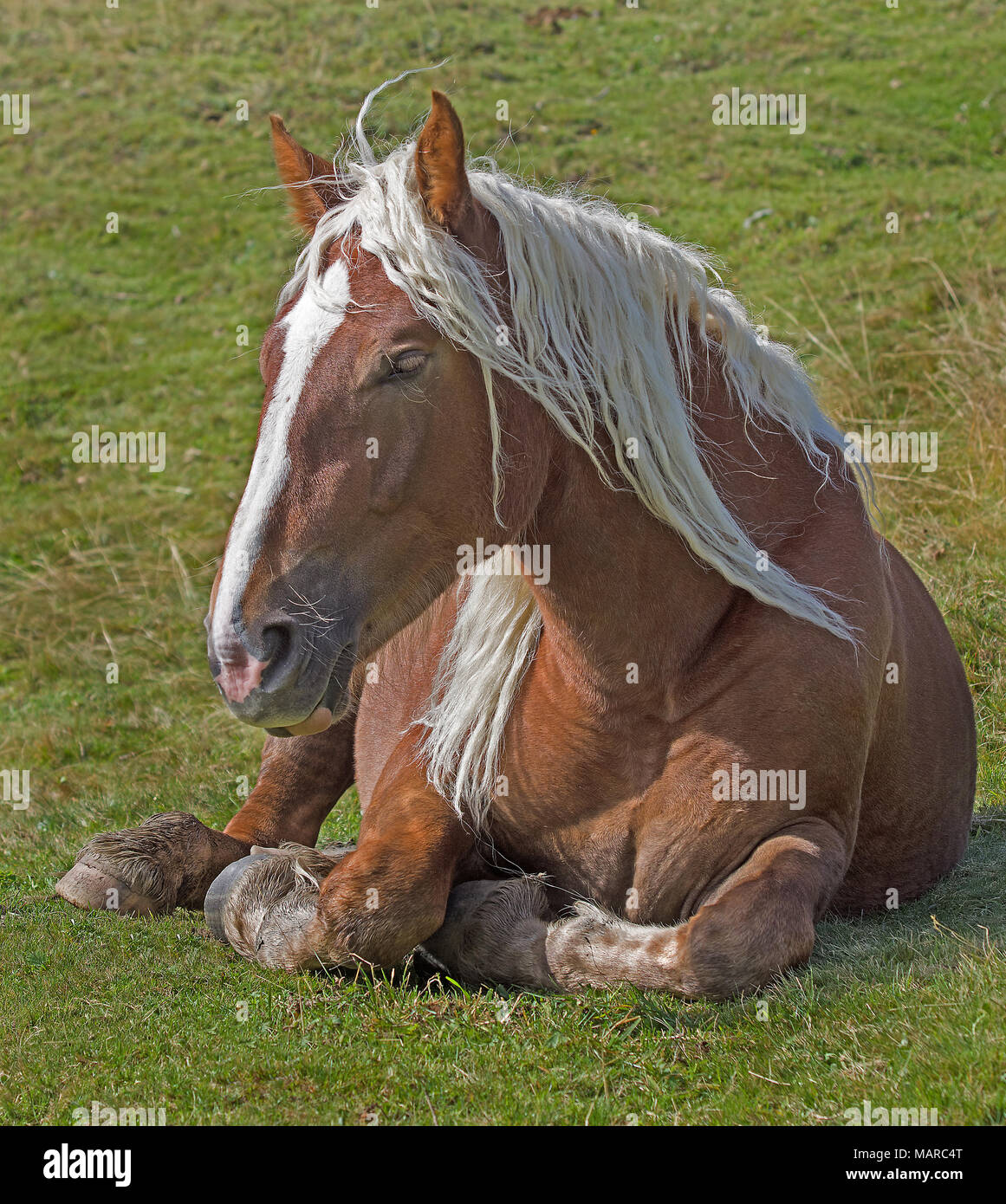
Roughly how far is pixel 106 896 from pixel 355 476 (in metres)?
2.54

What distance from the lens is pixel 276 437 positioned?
10.3ft

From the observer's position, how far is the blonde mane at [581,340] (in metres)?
3.29

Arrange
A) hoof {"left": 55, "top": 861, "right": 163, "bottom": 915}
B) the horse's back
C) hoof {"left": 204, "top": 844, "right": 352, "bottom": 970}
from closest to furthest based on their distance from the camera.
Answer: hoof {"left": 204, "top": 844, "right": 352, "bottom": 970}, the horse's back, hoof {"left": 55, "top": 861, "right": 163, "bottom": 915}

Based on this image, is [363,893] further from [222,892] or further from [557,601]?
[557,601]

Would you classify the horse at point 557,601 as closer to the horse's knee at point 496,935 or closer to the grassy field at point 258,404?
the horse's knee at point 496,935

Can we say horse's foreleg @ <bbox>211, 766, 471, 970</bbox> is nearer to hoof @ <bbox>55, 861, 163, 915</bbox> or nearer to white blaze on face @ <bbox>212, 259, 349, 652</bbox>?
hoof @ <bbox>55, 861, 163, 915</bbox>

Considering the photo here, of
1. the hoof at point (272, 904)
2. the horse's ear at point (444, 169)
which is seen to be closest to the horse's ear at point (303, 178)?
the horse's ear at point (444, 169)

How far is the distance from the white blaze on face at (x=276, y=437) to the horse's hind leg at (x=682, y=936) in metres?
1.30

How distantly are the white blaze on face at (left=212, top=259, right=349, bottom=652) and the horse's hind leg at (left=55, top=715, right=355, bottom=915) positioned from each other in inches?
88.5

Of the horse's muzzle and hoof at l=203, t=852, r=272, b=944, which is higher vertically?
the horse's muzzle

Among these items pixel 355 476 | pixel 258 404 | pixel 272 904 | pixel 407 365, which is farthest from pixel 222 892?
pixel 258 404


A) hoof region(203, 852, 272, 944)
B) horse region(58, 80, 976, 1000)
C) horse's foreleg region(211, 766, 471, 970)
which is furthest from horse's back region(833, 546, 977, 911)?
hoof region(203, 852, 272, 944)

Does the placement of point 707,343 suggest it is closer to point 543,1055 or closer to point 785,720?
point 785,720

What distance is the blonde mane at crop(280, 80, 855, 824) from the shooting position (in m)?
3.29
